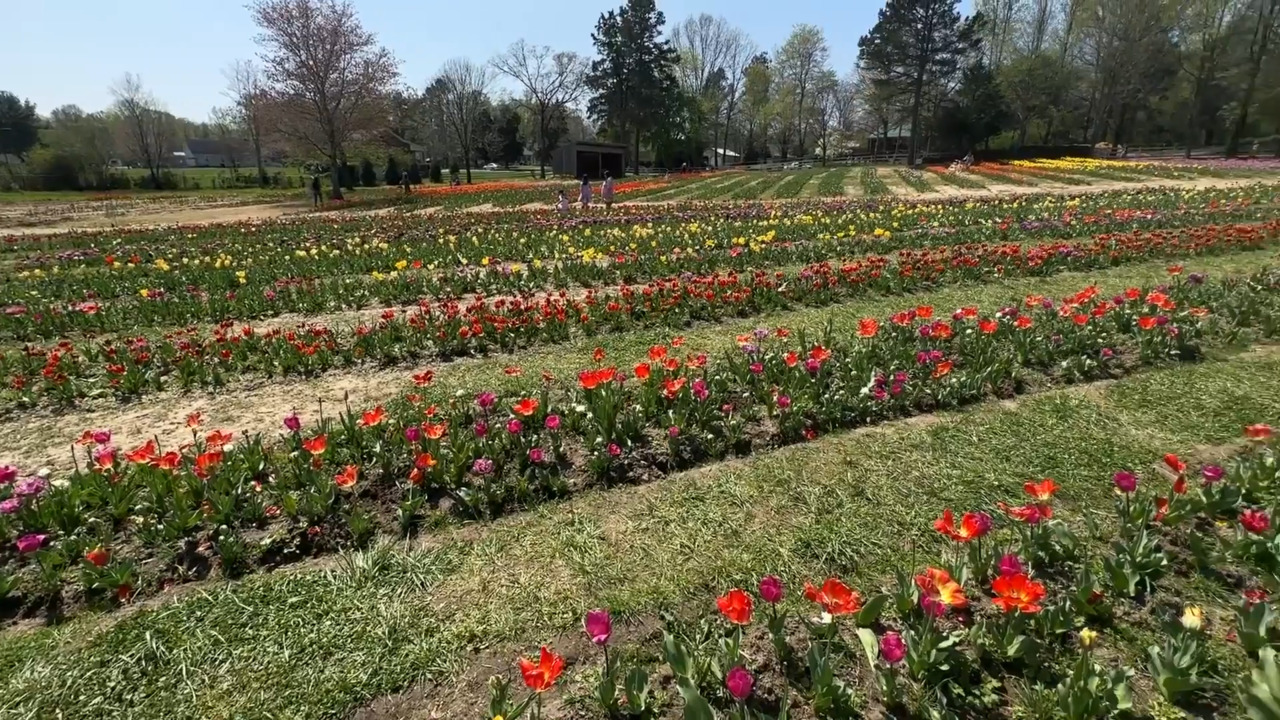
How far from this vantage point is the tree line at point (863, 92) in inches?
1470

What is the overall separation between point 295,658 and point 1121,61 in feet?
242

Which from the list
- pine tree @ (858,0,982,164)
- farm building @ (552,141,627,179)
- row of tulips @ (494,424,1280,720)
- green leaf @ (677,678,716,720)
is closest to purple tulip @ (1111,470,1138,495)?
row of tulips @ (494,424,1280,720)

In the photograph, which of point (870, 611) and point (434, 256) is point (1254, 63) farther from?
point (870, 611)

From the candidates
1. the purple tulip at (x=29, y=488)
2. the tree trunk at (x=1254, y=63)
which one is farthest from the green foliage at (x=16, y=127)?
the tree trunk at (x=1254, y=63)

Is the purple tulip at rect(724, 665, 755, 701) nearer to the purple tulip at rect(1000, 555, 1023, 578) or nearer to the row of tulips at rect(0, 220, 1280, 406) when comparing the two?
the purple tulip at rect(1000, 555, 1023, 578)

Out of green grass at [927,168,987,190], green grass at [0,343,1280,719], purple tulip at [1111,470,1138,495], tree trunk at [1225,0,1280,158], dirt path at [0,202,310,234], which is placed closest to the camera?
green grass at [0,343,1280,719]

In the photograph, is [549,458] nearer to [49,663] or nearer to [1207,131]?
[49,663]

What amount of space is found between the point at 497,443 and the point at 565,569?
123 centimetres

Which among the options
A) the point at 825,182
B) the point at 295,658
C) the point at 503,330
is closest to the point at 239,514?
the point at 295,658

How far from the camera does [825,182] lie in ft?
120

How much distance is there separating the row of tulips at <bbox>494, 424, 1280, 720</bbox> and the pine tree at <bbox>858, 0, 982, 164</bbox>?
2248 inches

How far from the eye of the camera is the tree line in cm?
3734

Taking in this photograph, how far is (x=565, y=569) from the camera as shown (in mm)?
3248

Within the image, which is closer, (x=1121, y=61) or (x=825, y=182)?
(x=825, y=182)
